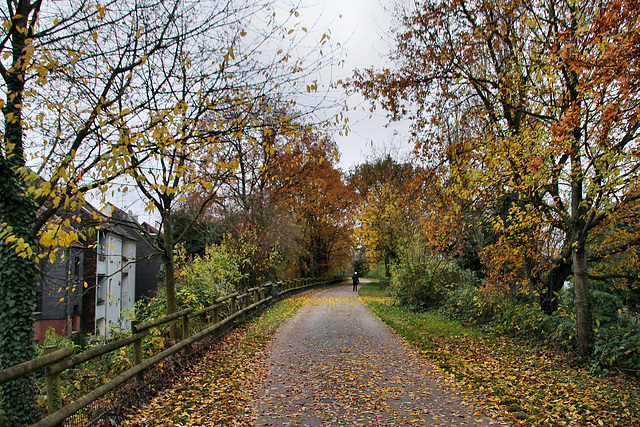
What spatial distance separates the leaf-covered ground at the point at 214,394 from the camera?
4891mm

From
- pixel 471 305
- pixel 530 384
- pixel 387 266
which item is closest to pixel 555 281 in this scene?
pixel 471 305

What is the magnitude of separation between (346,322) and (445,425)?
339 inches

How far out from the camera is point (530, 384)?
606 cm

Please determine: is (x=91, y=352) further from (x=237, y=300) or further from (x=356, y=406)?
(x=237, y=300)

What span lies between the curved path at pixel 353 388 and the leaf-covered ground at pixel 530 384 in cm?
42

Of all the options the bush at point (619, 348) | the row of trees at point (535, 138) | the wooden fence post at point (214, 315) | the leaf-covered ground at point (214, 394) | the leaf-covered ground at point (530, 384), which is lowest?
the leaf-covered ground at point (530, 384)

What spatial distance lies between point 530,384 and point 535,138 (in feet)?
13.4

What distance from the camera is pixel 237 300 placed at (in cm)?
1267

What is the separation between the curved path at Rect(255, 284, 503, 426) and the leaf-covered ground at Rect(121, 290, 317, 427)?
0.28 meters

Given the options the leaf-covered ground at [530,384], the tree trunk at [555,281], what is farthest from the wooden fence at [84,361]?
the tree trunk at [555,281]

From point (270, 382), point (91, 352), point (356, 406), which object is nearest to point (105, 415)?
point (91, 352)

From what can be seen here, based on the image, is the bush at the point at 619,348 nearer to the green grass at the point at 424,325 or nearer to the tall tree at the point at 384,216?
the green grass at the point at 424,325

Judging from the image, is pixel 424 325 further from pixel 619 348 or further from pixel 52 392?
pixel 52 392

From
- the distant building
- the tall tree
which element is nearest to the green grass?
the distant building
